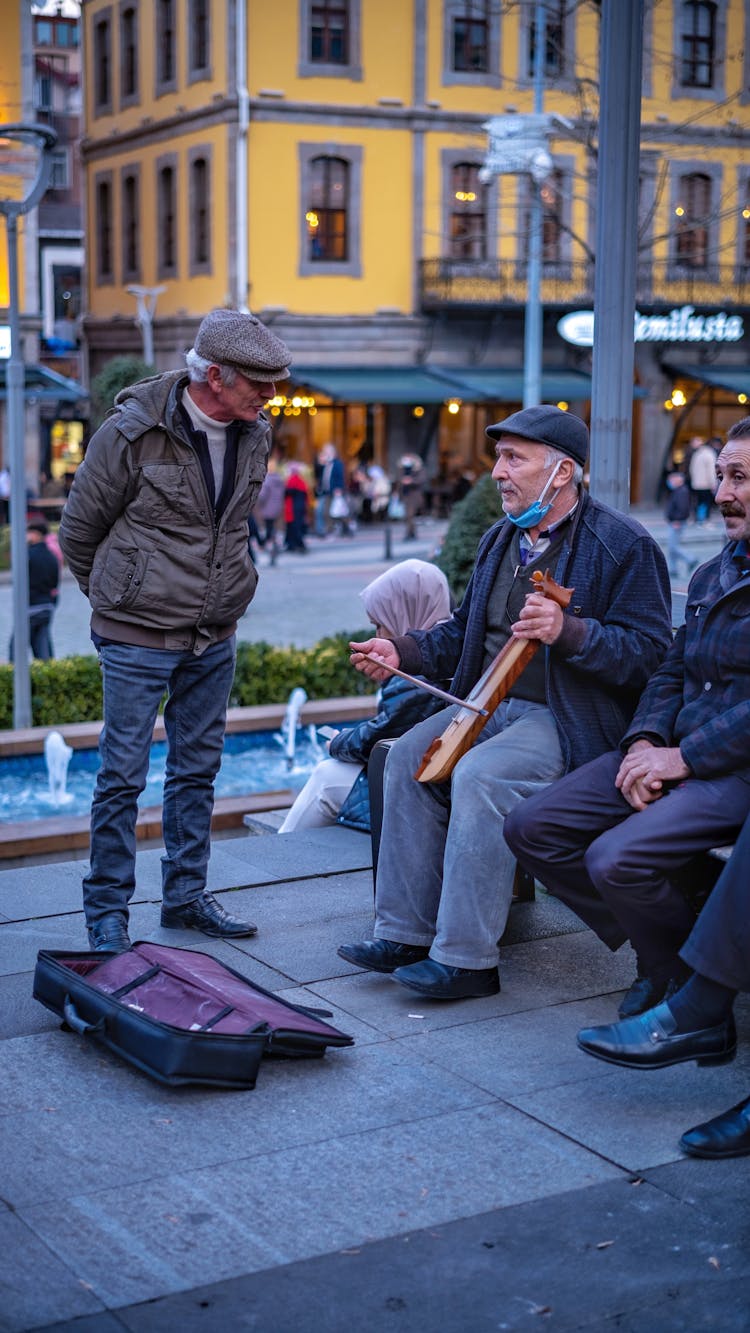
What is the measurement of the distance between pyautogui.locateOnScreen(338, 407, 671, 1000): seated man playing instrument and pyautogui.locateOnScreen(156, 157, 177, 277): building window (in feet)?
112

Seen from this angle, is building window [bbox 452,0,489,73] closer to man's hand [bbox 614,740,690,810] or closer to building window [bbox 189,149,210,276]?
building window [bbox 189,149,210,276]

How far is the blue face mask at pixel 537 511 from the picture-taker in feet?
15.2

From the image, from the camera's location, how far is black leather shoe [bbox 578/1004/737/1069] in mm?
3875

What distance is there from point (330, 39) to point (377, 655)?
33081 mm

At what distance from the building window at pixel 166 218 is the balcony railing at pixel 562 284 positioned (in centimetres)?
551

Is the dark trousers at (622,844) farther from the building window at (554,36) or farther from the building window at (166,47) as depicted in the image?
the building window at (166,47)

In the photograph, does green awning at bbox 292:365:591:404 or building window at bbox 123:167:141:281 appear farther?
building window at bbox 123:167:141:281

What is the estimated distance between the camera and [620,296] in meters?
5.80

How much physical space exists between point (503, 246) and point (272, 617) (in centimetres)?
1999

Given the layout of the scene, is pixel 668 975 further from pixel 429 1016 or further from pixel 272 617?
pixel 272 617

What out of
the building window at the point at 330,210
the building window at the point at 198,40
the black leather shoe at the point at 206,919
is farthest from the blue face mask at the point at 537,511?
the building window at the point at 198,40

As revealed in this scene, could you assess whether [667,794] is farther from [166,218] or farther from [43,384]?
[166,218]

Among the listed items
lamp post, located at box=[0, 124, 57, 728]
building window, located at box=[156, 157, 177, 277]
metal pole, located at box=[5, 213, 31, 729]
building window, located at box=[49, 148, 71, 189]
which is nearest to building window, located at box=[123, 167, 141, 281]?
building window, located at box=[156, 157, 177, 277]

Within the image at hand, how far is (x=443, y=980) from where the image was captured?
179 inches
